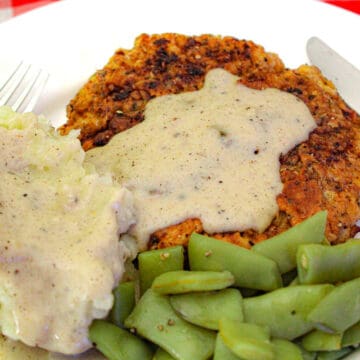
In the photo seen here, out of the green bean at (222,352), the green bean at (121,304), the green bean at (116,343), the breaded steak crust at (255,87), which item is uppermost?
the breaded steak crust at (255,87)

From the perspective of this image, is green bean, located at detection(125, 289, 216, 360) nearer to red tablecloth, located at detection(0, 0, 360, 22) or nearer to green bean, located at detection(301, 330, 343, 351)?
green bean, located at detection(301, 330, 343, 351)

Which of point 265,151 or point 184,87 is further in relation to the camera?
point 184,87

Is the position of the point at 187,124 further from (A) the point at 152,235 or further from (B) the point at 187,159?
(A) the point at 152,235

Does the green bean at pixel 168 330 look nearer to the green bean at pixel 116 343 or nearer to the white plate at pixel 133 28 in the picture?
the green bean at pixel 116 343

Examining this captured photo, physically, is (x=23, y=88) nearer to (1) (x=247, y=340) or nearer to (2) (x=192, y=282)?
(2) (x=192, y=282)

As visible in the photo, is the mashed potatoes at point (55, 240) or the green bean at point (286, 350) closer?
the green bean at point (286, 350)

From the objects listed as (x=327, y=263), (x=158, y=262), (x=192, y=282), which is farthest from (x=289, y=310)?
(x=158, y=262)

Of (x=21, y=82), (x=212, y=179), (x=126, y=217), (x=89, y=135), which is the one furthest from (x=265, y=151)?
(x=21, y=82)

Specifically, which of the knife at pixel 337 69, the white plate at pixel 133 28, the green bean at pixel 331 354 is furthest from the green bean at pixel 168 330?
the white plate at pixel 133 28
